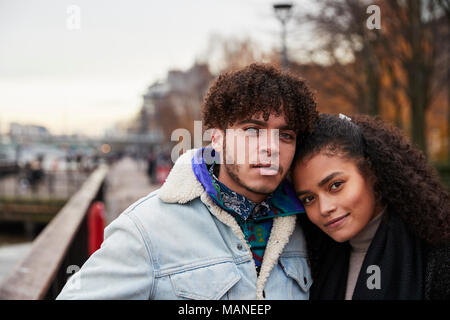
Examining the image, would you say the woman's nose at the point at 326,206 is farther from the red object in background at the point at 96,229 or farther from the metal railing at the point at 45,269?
the red object in background at the point at 96,229

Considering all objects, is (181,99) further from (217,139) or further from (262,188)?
(262,188)

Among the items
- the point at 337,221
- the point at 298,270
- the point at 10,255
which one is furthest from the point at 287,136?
the point at 10,255

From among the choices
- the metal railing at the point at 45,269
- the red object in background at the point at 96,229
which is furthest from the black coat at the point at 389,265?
the red object in background at the point at 96,229

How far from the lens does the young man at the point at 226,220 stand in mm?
2062

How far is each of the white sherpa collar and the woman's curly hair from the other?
423mm

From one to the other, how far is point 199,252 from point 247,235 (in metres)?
0.30

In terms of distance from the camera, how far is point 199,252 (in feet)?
7.05

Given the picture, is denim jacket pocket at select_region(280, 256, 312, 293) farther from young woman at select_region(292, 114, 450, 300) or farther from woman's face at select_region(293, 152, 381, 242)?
woman's face at select_region(293, 152, 381, 242)

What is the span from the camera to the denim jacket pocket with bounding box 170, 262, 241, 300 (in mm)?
2098

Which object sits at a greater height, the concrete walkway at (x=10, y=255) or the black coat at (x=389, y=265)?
the black coat at (x=389, y=265)

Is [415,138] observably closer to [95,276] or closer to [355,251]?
[355,251]

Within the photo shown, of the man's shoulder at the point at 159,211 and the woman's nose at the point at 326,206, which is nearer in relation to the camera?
the man's shoulder at the point at 159,211

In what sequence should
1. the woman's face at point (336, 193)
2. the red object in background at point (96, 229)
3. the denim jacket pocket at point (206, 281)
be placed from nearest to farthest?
the denim jacket pocket at point (206, 281) < the woman's face at point (336, 193) < the red object in background at point (96, 229)

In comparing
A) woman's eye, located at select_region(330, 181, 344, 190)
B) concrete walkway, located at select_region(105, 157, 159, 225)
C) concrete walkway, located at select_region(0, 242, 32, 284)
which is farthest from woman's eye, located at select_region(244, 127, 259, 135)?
concrete walkway, located at select_region(0, 242, 32, 284)
